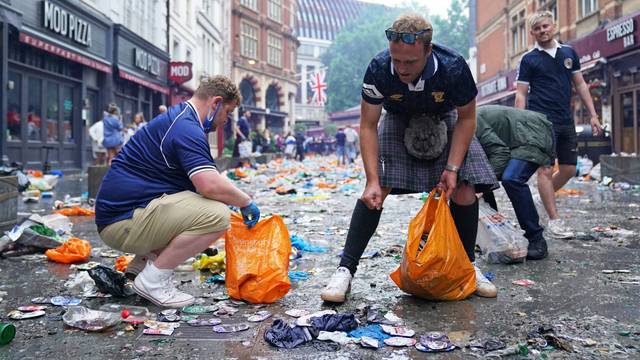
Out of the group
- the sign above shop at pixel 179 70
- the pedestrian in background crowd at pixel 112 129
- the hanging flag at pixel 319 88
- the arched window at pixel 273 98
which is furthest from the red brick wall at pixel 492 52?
the pedestrian in background crowd at pixel 112 129

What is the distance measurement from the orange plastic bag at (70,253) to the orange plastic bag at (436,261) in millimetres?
2497

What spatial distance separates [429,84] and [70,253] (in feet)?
9.69

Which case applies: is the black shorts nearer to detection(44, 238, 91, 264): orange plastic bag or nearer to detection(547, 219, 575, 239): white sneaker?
detection(547, 219, 575, 239): white sneaker

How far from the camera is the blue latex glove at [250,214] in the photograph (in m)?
3.02

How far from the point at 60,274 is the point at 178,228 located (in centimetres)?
136

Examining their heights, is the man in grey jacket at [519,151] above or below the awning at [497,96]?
below

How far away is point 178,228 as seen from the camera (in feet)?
9.44

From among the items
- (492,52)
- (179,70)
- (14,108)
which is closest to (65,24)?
(14,108)

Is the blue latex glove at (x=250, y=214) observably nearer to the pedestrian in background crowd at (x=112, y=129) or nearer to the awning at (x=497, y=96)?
Answer: the pedestrian in background crowd at (x=112, y=129)

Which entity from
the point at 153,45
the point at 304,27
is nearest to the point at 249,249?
the point at 153,45

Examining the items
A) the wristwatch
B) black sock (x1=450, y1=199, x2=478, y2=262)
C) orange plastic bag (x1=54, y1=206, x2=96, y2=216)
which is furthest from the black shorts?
orange plastic bag (x1=54, y1=206, x2=96, y2=216)

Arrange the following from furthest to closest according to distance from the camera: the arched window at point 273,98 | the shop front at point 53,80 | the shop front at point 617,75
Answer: the arched window at point 273,98 < the shop front at point 617,75 < the shop front at point 53,80

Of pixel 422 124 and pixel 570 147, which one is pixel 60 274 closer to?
pixel 422 124

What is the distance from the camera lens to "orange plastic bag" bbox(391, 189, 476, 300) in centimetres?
280
